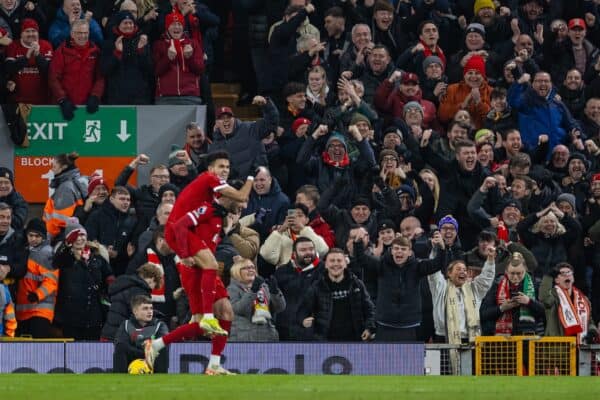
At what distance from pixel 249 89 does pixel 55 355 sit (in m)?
8.17

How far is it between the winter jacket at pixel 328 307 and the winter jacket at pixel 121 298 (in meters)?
1.80

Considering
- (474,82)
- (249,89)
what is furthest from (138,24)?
(474,82)

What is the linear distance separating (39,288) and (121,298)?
1.65 metres

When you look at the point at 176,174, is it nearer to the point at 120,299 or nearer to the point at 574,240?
the point at 120,299

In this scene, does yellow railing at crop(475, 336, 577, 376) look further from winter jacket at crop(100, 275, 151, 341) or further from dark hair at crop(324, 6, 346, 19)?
dark hair at crop(324, 6, 346, 19)

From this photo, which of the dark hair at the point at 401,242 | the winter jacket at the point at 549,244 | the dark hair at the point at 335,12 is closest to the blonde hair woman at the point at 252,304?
the dark hair at the point at 401,242

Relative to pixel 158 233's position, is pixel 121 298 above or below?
below

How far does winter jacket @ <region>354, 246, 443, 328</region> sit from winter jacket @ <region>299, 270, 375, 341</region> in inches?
11.2

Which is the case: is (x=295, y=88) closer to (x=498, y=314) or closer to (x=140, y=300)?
(x=498, y=314)

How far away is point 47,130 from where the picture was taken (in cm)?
2142

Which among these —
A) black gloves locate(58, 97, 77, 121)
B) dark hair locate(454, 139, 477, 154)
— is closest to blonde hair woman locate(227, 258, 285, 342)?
dark hair locate(454, 139, 477, 154)

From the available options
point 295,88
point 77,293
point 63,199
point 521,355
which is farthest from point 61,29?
point 521,355

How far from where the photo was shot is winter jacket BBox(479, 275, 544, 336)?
698 inches

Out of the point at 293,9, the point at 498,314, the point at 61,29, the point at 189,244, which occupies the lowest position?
the point at 498,314
